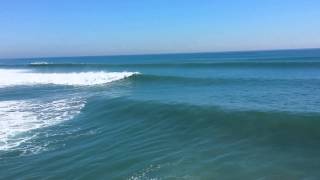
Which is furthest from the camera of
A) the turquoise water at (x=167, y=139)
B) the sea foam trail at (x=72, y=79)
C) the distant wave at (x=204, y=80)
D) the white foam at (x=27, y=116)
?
the sea foam trail at (x=72, y=79)

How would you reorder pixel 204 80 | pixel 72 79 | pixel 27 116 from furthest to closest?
pixel 72 79
pixel 204 80
pixel 27 116

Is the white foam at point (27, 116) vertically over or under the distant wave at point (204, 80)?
under

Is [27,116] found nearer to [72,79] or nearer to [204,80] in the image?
[204,80]

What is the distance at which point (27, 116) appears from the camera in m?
15.6

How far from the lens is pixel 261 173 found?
24.6 ft

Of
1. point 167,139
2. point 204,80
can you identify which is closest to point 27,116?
point 167,139

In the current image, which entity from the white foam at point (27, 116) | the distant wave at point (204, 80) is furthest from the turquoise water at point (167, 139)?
the distant wave at point (204, 80)

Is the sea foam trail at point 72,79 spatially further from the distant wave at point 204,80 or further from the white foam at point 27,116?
the white foam at point 27,116

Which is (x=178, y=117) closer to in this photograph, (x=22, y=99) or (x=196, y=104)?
(x=196, y=104)

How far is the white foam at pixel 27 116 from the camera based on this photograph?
12280 millimetres

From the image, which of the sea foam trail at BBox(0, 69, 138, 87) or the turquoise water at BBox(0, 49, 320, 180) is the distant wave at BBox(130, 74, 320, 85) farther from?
the turquoise water at BBox(0, 49, 320, 180)

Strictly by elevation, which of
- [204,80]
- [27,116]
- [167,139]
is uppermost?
[204,80]

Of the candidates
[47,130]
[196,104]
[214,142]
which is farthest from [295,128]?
[47,130]

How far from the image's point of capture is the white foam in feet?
40.3
